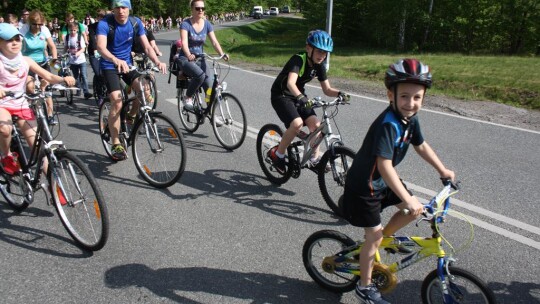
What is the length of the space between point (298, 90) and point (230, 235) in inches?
66.0

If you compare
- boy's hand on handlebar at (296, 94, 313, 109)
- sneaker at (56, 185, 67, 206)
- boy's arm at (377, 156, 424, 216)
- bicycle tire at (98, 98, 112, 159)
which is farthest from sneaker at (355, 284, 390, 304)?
bicycle tire at (98, 98, 112, 159)

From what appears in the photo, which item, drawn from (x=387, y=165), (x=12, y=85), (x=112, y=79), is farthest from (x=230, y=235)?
(x=112, y=79)

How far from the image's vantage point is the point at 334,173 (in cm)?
457

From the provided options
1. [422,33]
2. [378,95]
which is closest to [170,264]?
[378,95]

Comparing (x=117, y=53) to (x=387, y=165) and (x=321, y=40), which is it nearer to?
(x=321, y=40)

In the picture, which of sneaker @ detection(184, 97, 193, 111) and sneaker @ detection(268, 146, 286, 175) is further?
sneaker @ detection(184, 97, 193, 111)

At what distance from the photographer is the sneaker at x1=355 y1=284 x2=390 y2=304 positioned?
2963 millimetres

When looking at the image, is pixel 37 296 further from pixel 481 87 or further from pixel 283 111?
pixel 481 87

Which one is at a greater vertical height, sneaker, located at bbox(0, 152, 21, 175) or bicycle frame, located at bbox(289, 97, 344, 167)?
bicycle frame, located at bbox(289, 97, 344, 167)

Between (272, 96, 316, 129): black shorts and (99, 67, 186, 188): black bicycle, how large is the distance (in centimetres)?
120

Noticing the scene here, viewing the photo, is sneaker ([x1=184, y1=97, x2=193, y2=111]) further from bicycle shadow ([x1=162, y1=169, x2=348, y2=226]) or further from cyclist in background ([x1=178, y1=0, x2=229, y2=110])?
bicycle shadow ([x1=162, y1=169, x2=348, y2=226])

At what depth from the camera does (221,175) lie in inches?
225

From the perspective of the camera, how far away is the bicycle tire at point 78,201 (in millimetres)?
3666

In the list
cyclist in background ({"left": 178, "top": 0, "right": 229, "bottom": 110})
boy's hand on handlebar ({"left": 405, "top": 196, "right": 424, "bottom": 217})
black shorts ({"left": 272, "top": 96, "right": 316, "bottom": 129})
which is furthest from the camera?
cyclist in background ({"left": 178, "top": 0, "right": 229, "bottom": 110})
